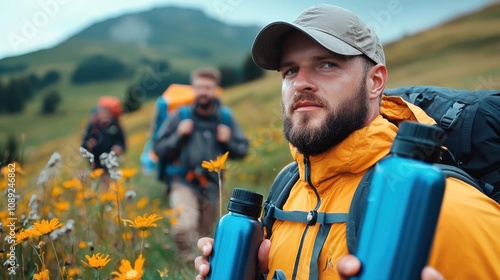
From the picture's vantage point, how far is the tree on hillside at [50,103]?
80.8 ft

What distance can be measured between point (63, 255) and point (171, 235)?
2451 millimetres

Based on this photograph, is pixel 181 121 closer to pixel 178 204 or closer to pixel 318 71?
pixel 178 204

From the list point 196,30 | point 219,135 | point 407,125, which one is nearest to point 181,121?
point 219,135

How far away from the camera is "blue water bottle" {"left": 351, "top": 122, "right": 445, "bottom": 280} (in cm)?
133

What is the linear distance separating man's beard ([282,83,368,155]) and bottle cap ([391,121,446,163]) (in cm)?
56

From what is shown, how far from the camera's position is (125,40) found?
3300cm

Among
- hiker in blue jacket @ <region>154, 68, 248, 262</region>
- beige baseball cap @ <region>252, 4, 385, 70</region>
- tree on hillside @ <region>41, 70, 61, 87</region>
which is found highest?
beige baseball cap @ <region>252, 4, 385, 70</region>

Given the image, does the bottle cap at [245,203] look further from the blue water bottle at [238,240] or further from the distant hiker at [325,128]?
the distant hiker at [325,128]

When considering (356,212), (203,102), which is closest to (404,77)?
(203,102)

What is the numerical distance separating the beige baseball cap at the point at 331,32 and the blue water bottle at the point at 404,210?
0.66m

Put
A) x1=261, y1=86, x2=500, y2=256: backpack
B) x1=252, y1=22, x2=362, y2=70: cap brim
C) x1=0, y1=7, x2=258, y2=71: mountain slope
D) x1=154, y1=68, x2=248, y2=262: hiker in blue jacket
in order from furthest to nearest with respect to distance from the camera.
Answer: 1. x1=0, y1=7, x2=258, y2=71: mountain slope
2. x1=154, y1=68, x2=248, y2=262: hiker in blue jacket
3. x1=252, y1=22, x2=362, y2=70: cap brim
4. x1=261, y1=86, x2=500, y2=256: backpack

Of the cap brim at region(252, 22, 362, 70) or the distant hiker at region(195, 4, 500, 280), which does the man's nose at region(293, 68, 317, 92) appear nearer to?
the distant hiker at region(195, 4, 500, 280)

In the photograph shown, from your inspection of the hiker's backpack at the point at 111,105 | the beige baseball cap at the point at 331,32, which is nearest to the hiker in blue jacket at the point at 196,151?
the hiker's backpack at the point at 111,105

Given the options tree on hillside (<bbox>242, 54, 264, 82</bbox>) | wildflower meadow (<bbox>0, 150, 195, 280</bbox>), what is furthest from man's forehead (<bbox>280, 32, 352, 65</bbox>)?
tree on hillside (<bbox>242, 54, 264, 82</bbox>)
